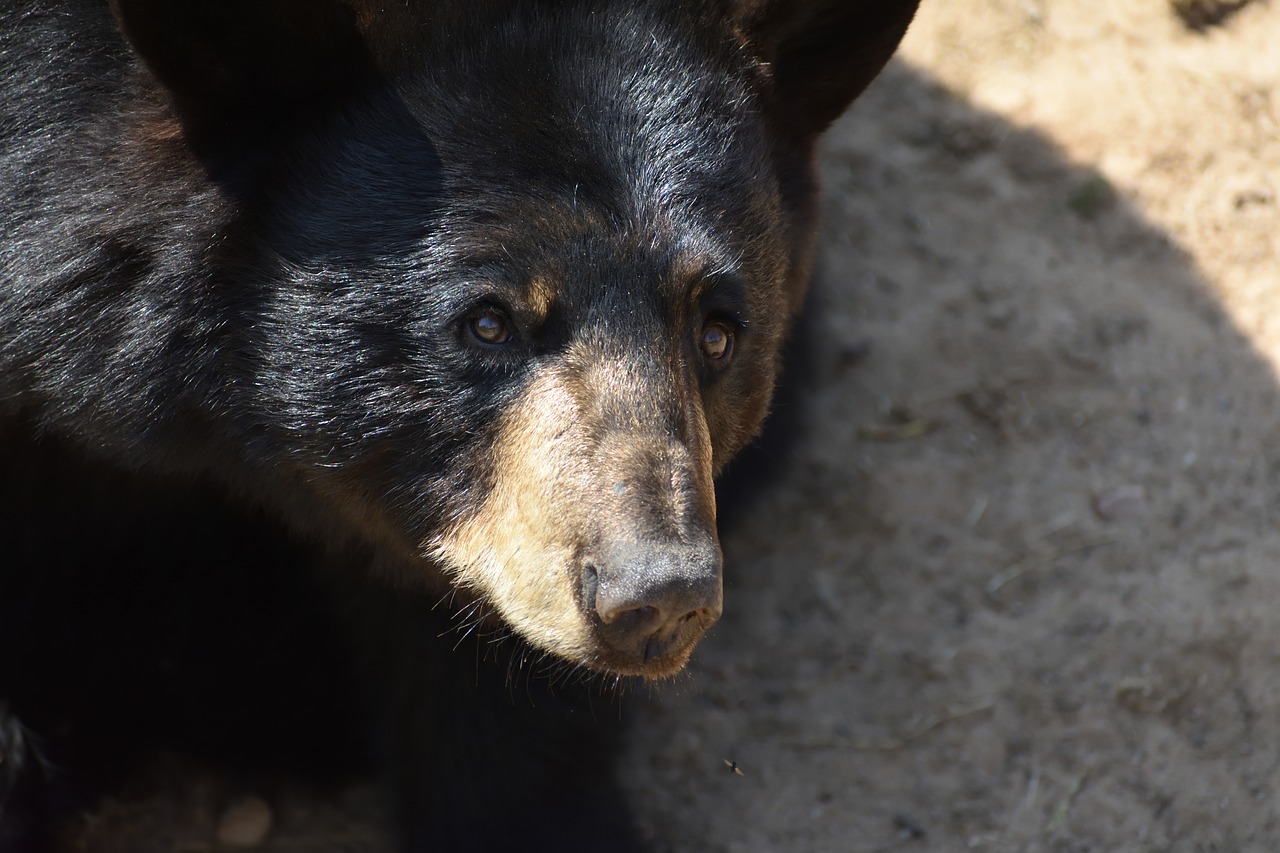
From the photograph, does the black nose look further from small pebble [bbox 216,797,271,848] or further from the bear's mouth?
small pebble [bbox 216,797,271,848]

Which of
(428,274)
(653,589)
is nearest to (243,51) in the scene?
(428,274)

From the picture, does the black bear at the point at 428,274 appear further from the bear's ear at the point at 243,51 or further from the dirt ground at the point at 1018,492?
the dirt ground at the point at 1018,492

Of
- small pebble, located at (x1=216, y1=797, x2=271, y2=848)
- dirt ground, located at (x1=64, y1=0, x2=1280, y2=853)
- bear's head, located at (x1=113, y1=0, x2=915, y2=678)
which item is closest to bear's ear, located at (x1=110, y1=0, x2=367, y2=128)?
bear's head, located at (x1=113, y1=0, x2=915, y2=678)

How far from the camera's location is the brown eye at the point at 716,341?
358cm

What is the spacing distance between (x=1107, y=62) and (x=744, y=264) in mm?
3737

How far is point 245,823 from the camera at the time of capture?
15.7ft

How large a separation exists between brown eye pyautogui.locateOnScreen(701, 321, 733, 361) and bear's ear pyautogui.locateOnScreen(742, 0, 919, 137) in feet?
2.54

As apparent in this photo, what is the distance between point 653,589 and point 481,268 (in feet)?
2.83

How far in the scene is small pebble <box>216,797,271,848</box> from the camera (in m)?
4.73

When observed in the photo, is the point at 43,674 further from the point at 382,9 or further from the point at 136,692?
the point at 382,9

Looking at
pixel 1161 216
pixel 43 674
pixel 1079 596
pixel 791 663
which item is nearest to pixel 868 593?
pixel 791 663

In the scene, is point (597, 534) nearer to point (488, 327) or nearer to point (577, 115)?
point (488, 327)

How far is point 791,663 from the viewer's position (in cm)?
528

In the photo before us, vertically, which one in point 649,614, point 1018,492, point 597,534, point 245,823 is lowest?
point 1018,492
